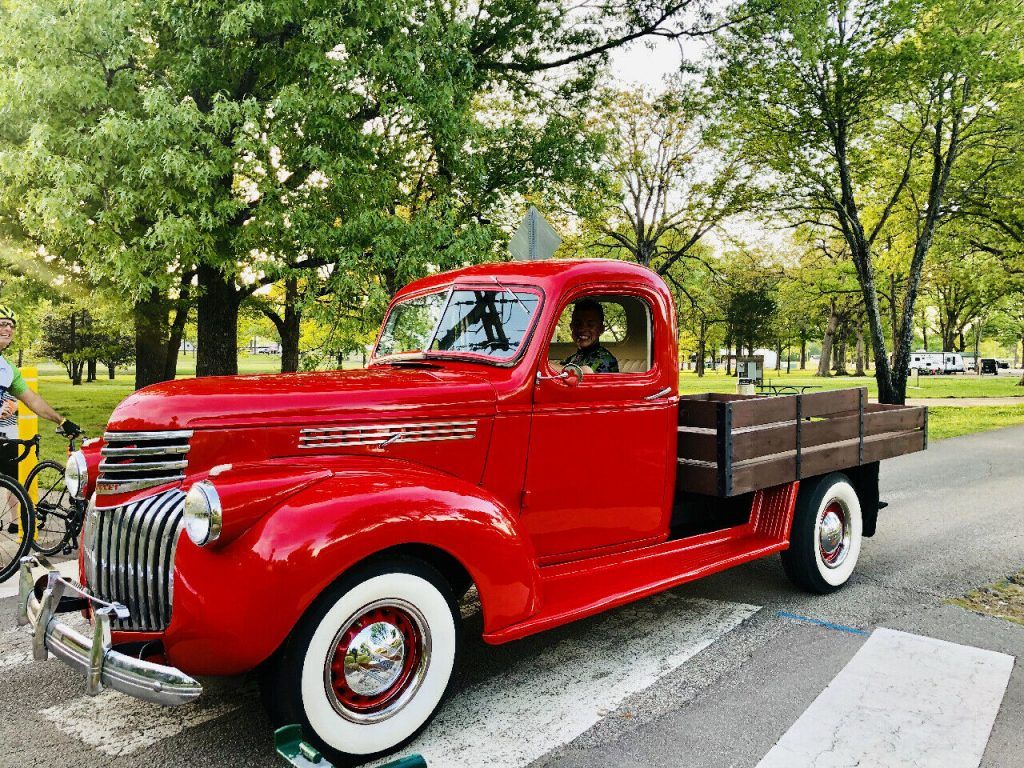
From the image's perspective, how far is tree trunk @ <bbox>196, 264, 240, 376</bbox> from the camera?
12266 millimetres

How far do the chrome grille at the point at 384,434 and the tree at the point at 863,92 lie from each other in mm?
13195

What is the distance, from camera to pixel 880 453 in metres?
5.36

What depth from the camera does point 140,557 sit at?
278 centimetres

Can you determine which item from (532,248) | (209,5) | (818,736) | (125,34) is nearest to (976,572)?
(818,736)

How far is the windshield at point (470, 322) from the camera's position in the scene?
3.80 m

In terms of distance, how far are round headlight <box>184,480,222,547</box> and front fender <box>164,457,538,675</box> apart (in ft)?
0.28

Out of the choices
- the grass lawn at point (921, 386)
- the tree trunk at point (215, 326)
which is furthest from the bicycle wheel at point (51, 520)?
the grass lawn at point (921, 386)

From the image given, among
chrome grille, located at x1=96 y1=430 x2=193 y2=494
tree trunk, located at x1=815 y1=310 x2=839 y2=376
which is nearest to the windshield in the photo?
chrome grille, located at x1=96 y1=430 x2=193 y2=494

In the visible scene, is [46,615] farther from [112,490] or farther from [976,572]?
[976,572]

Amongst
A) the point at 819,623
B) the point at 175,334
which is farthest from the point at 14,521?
the point at 175,334

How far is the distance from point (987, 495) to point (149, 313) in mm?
14281

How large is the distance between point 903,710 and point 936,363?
7533cm

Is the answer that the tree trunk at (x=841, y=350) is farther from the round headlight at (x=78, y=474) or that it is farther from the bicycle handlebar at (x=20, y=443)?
the round headlight at (x=78, y=474)

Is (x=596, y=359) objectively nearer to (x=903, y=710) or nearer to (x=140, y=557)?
(x=903, y=710)
